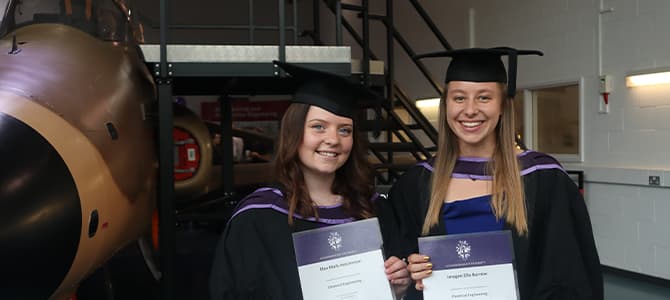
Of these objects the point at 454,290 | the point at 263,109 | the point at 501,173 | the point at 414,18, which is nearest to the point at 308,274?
the point at 454,290

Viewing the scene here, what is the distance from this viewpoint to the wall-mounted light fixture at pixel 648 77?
16.8 feet

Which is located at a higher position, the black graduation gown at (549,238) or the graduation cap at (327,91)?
the graduation cap at (327,91)

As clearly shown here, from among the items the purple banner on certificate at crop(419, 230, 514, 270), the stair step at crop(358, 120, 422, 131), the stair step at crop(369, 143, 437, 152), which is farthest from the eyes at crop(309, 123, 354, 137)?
the stair step at crop(369, 143, 437, 152)

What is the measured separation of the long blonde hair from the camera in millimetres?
1854

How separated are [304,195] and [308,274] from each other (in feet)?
0.93

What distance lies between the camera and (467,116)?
1903 millimetres

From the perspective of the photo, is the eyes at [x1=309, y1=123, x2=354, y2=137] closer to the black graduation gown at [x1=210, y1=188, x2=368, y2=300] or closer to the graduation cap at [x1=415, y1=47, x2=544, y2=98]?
the black graduation gown at [x1=210, y1=188, x2=368, y2=300]

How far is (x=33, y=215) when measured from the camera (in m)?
1.94

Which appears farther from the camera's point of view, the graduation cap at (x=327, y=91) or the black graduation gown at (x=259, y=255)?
the graduation cap at (x=327, y=91)

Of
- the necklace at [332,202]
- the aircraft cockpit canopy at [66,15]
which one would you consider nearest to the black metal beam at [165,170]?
the aircraft cockpit canopy at [66,15]

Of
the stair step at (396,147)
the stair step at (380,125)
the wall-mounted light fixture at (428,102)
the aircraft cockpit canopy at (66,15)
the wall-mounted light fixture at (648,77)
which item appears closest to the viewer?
the aircraft cockpit canopy at (66,15)

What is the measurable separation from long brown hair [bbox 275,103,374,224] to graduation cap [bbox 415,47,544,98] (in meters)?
0.42

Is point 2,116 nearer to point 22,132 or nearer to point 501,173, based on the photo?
point 22,132

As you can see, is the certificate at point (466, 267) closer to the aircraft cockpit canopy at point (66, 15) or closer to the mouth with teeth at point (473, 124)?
the mouth with teeth at point (473, 124)
